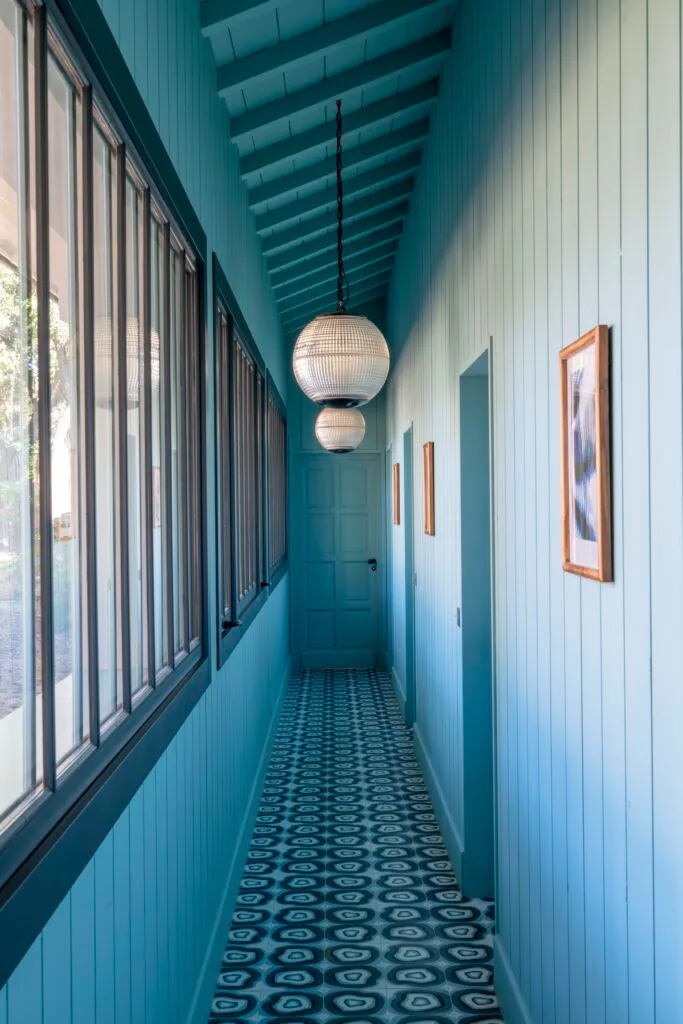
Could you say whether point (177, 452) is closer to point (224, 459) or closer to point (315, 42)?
point (224, 459)

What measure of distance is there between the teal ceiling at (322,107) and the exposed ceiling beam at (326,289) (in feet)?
1.66

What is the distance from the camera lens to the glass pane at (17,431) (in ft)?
3.58

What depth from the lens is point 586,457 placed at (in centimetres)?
166

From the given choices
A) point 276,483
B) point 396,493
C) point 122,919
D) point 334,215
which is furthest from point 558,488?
point 276,483

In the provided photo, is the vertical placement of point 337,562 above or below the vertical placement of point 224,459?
below

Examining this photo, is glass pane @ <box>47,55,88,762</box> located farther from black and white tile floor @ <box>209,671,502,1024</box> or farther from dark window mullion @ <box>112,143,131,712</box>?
black and white tile floor @ <box>209,671,502,1024</box>

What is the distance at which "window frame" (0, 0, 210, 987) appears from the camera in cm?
108

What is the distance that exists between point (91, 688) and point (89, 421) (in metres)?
0.47

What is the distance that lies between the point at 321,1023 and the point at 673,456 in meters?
2.17

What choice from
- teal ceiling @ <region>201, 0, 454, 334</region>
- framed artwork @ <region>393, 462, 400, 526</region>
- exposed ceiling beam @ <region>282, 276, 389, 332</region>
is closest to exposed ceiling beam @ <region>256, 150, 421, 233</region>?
teal ceiling @ <region>201, 0, 454, 334</region>

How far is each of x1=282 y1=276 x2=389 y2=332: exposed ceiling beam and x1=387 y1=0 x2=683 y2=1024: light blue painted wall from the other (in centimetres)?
377

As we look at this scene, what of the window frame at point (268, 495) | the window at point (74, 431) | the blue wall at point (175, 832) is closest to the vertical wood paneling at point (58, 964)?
the blue wall at point (175, 832)

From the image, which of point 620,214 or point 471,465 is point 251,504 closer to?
point 471,465

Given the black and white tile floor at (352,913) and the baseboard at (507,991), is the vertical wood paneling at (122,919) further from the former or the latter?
the baseboard at (507,991)
